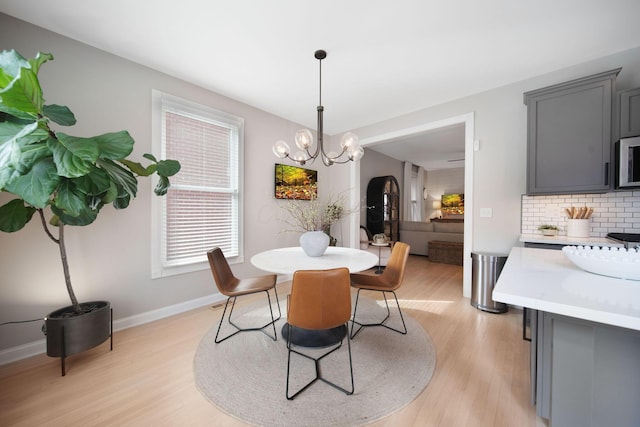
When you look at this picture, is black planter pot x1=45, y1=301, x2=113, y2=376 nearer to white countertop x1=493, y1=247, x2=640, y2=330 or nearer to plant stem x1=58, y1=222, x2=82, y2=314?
plant stem x1=58, y1=222, x2=82, y2=314

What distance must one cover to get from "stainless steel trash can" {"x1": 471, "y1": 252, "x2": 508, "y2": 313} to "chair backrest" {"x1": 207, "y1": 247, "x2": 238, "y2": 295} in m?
2.73

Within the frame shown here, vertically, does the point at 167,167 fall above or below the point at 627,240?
above

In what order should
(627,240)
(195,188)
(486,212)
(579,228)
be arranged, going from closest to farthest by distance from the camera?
(627,240), (579,228), (195,188), (486,212)

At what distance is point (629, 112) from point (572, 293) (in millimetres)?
2487

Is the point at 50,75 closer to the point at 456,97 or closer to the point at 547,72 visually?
the point at 456,97

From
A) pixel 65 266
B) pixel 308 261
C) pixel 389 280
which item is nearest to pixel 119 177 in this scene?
pixel 65 266

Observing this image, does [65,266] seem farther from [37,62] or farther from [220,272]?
[37,62]

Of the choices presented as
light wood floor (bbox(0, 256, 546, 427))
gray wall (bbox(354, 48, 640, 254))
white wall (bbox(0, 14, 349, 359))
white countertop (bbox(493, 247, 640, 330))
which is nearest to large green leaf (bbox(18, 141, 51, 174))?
white wall (bbox(0, 14, 349, 359))

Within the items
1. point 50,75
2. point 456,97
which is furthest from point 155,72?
point 456,97

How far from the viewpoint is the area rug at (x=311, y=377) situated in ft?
4.36

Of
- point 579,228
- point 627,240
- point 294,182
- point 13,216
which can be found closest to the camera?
point 13,216

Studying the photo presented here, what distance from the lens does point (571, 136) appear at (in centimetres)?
226

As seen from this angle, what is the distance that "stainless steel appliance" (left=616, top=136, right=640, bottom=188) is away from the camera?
1.93m

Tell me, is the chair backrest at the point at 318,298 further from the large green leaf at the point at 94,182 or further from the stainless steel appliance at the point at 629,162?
the stainless steel appliance at the point at 629,162
